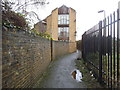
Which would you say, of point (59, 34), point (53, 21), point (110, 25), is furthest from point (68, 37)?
point (110, 25)

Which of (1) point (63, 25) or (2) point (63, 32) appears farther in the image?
(1) point (63, 25)

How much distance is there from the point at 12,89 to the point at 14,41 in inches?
41.5

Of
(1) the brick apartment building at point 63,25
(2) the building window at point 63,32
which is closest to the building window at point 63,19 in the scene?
(1) the brick apartment building at point 63,25

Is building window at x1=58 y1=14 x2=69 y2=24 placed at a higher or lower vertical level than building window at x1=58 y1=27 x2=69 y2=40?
higher

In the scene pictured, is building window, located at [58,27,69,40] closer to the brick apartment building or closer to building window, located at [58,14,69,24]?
the brick apartment building

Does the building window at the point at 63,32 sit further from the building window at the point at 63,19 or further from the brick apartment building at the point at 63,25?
the building window at the point at 63,19

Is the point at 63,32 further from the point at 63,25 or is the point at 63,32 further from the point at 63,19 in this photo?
the point at 63,19

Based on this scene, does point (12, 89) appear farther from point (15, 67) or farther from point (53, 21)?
point (53, 21)

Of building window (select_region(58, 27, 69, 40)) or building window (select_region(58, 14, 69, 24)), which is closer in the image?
building window (select_region(58, 27, 69, 40))

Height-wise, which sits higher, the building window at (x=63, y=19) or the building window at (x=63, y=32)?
the building window at (x=63, y=19)

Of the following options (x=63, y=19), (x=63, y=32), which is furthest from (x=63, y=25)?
(x=63, y=32)

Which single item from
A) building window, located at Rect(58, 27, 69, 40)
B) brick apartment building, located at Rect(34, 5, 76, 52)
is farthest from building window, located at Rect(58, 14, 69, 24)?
building window, located at Rect(58, 27, 69, 40)

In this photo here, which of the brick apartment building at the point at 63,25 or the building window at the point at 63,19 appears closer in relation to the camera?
the brick apartment building at the point at 63,25

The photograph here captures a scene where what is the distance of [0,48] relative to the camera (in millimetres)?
2588
